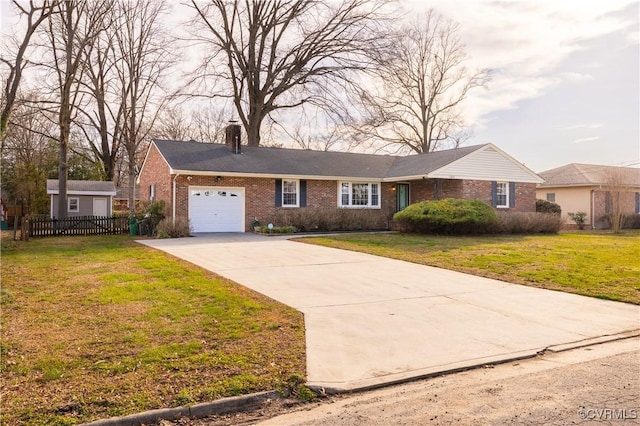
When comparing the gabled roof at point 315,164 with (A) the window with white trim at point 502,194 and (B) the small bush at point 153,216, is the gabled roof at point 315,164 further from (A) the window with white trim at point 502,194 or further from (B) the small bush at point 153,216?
(B) the small bush at point 153,216

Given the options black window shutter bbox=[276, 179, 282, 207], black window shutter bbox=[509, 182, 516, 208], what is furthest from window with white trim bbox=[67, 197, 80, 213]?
black window shutter bbox=[509, 182, 516, 208]

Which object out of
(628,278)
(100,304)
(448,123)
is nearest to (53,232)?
(100,304)

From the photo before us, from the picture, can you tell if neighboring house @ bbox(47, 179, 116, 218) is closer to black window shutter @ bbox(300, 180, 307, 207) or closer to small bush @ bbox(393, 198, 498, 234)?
black window shutter @ bbox(300, 180, 307, 207)

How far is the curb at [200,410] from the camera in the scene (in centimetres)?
348

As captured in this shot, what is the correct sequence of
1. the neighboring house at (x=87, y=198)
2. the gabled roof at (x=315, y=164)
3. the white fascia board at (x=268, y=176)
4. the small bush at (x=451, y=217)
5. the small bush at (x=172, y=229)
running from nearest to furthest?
1. the small bush at (x=172, y=229)
2. the small bush at (x=451, y=217)
3. the white fascia board at (x=268, y=176)
4. the gabled roof at (x=315, y=164)
5. the neighboring house at (x=87, y=198)

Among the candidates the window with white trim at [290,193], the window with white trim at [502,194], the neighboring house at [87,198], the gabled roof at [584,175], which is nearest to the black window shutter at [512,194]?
the window with white trim at [502,194]

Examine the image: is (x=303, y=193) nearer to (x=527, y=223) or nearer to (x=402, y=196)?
(x=402, y=196)

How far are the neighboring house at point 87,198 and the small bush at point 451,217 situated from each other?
2429cm

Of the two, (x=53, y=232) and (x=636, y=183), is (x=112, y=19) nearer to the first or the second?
(x=53, y=232)

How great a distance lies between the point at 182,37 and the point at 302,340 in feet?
100

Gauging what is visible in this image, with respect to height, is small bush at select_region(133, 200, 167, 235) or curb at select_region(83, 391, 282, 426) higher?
small bush at select_region(133, 200, 167, 235)

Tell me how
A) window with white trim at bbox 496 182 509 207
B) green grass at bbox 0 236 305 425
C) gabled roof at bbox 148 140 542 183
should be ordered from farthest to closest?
1. window with white trim at bbox 496 182 509 207
2. gabled roof at bbox 148 140 542 183
3. green grass at bbox 0 236 305 425

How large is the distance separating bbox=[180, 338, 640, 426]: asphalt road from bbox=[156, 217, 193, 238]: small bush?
15691mm

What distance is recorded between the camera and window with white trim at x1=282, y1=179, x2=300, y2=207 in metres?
22.5
